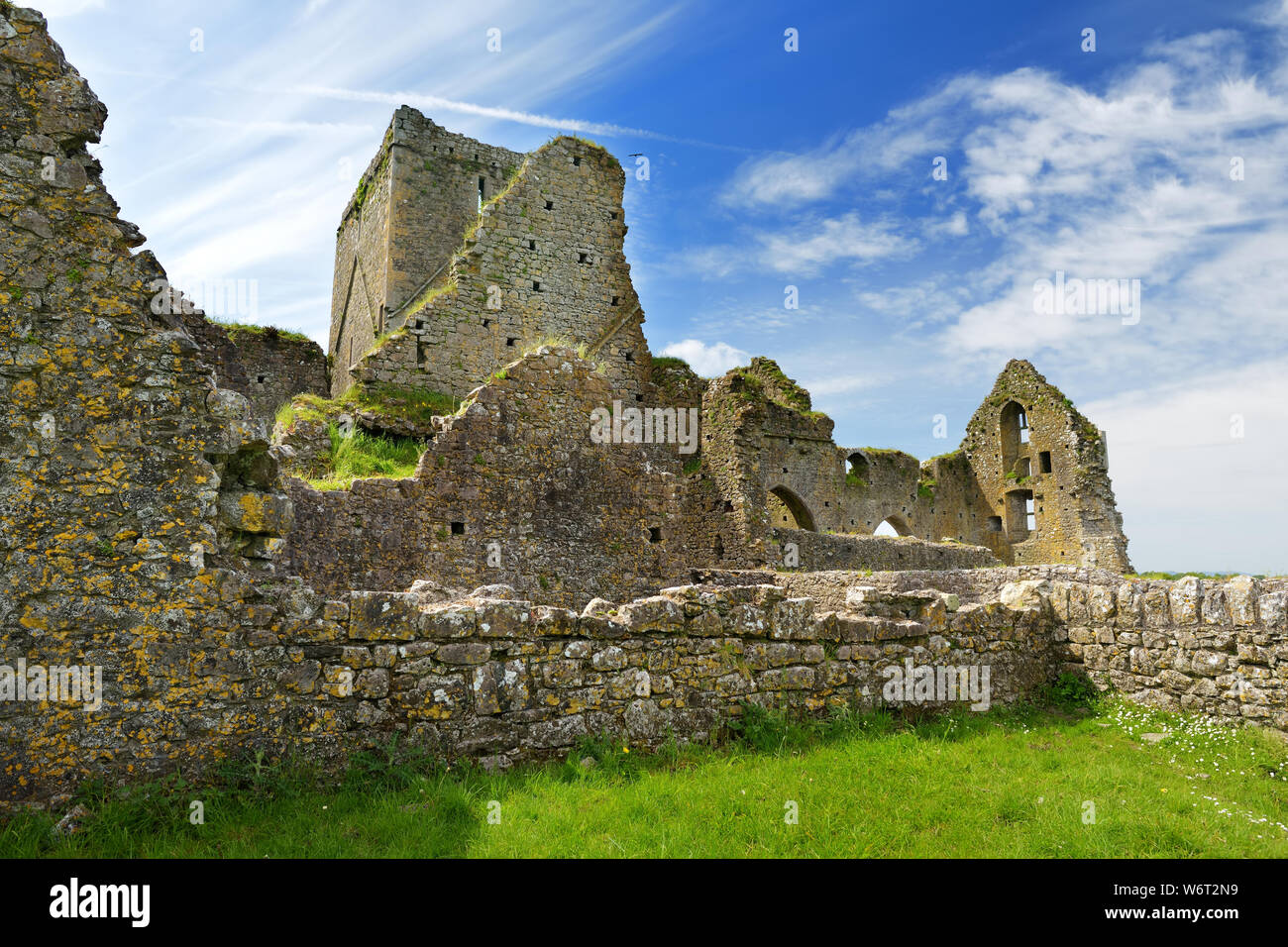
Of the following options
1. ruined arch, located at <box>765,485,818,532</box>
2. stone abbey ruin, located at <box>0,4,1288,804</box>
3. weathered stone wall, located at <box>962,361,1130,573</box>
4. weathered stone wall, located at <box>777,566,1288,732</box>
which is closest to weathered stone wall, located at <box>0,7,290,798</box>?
stone abbey ruin, located at <box>0,4,1288,804</box>

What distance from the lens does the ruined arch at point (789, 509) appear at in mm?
31344

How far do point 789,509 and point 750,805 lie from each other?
91.4 ft

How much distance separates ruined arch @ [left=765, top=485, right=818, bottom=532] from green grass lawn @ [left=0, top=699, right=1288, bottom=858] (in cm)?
2418

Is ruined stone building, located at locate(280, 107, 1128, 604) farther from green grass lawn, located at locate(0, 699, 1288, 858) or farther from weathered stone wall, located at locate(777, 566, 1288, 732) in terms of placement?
weathered stone wall, located at locate(777, 566, 1288, 732)

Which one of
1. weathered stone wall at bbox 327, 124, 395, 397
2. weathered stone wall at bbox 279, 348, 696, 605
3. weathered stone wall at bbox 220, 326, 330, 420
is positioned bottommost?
weathered stone wall at bbox 279, 348, 696, 605

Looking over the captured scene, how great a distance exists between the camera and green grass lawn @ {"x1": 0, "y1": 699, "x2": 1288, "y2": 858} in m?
4.66

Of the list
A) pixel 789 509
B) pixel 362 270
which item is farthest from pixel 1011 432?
pixel 362 270

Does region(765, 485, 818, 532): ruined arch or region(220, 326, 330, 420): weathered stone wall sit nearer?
region(220, 326, 330, 420): weathered stone wall

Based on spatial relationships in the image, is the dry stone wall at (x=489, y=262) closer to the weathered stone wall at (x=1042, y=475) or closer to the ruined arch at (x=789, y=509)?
the ruined arch at (x=789, y=509)

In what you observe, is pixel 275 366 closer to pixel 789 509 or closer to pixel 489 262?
pixel 489 262

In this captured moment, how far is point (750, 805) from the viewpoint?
5.29 meters

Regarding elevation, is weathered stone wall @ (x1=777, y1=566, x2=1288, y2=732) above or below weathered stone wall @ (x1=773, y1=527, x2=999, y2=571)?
below

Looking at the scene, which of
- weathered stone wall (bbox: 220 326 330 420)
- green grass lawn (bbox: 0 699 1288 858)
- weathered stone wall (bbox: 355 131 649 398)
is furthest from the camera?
weathered stone wall (bbox: 220 326 330 420)
